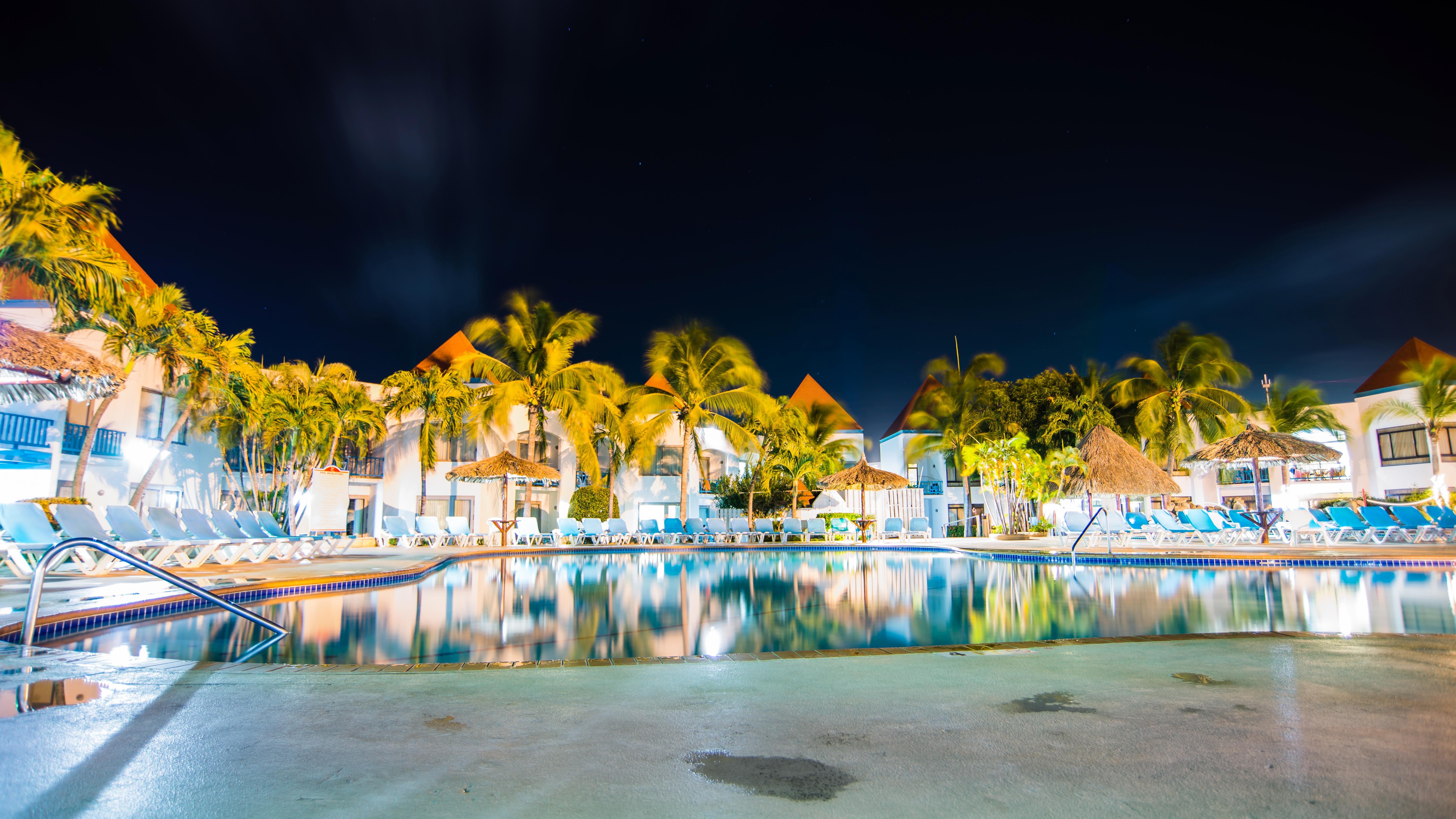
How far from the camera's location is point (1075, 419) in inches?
1081

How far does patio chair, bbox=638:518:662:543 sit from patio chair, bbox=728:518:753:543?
85.5 inches

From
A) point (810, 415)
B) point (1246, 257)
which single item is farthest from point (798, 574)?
point (1246, 257)

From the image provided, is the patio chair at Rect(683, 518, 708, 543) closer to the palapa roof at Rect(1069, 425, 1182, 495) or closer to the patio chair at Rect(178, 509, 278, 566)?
the palapa roof at Rect(1069, 425, 1182, 495)

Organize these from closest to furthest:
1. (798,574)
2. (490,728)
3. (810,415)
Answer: (490,728)
(798,574)
(810,415)

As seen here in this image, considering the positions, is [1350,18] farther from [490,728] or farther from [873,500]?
[490,728]

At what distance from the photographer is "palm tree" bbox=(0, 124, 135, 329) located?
9.23m

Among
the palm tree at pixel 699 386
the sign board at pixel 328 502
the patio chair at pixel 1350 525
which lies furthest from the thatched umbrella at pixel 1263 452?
the sign board at pixel 328 502

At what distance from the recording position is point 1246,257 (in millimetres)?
34188

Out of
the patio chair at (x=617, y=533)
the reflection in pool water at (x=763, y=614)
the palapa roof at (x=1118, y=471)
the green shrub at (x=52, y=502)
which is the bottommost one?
the reflection in pool water at (x=763, y=614)

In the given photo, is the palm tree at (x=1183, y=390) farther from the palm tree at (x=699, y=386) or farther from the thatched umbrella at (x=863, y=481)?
the palm tree at (x=699, y=386)

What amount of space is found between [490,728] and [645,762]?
73 cm

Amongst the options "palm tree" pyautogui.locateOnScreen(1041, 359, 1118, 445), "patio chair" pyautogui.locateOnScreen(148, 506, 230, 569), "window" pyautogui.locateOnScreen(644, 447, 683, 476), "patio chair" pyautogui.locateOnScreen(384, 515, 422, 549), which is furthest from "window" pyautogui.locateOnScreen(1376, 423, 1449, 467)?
"patio chair" pyautogui.locateOnScreen(148, 506, 230, 569)

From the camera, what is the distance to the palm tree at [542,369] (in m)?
22.4

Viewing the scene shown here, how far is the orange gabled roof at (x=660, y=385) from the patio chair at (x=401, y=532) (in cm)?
826
